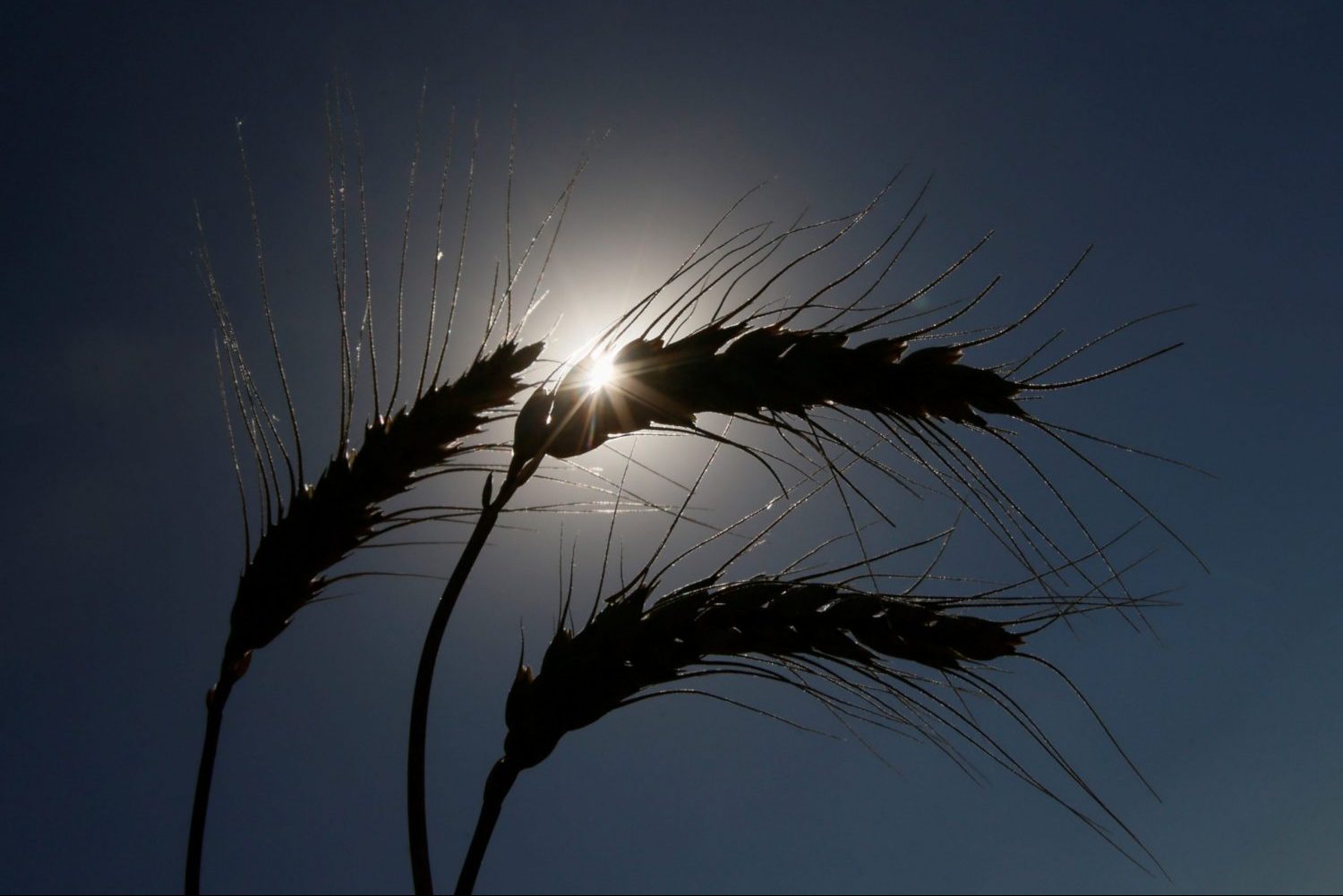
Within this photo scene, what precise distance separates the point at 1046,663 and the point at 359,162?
63.5 inches

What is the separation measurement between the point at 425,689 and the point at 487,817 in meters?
0.23

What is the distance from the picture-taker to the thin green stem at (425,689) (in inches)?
52.6

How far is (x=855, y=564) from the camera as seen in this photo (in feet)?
6.00

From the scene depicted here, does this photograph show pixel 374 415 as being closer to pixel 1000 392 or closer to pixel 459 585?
pixel 459 585

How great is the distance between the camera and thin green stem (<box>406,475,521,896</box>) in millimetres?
1335

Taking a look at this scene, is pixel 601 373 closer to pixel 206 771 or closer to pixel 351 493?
pixel 351 493

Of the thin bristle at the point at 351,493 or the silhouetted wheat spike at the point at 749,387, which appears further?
the thin bristle at the point at 351,493

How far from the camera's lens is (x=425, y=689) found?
1433 millimetres

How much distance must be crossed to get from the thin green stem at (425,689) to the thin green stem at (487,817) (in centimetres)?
6

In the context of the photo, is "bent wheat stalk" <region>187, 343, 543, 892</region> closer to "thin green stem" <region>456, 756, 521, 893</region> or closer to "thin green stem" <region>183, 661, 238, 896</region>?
"thin green stem" <region>183, 661, 238, 896</region>

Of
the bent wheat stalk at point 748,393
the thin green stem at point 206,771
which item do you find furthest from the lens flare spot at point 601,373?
the thin green stem at point 206,771

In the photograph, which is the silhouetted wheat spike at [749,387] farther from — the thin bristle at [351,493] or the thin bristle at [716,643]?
the thin bristle at [716,643]

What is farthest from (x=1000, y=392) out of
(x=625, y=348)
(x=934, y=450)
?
(x=625, y=348)

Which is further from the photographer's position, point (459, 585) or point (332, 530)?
point (332, 530)
